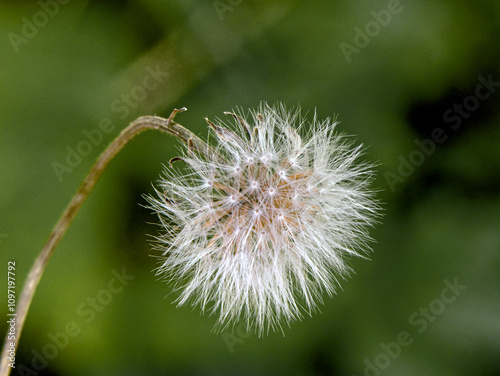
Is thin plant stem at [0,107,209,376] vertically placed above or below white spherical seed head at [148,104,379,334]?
above

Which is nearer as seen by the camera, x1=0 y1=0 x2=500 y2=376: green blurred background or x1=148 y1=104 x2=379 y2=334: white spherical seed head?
x1=148 y1=104 x2=379 y2=334: white spherical seed head

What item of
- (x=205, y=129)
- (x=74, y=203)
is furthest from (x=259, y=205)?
(x=205, y=129)

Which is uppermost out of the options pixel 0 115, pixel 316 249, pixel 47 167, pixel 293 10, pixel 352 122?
pixel 0 115

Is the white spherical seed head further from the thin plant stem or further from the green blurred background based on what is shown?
the green blurred background

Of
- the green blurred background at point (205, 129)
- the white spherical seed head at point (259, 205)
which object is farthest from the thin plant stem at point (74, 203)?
the green blurred background at point (205, 129)

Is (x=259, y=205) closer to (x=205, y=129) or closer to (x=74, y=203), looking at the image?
(x=74, y=203)

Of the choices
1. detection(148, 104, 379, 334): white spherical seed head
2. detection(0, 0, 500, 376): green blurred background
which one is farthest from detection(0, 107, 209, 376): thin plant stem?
detection(0, 0, 500, 376): green blurred background

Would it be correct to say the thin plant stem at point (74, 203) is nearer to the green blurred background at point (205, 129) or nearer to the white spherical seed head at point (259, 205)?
the white spherical seed head at point (259, 205)

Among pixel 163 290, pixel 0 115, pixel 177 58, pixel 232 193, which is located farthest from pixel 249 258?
pixel 0 115

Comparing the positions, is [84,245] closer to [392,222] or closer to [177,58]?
[177,58]

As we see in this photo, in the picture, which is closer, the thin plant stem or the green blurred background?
the thin plant stem
